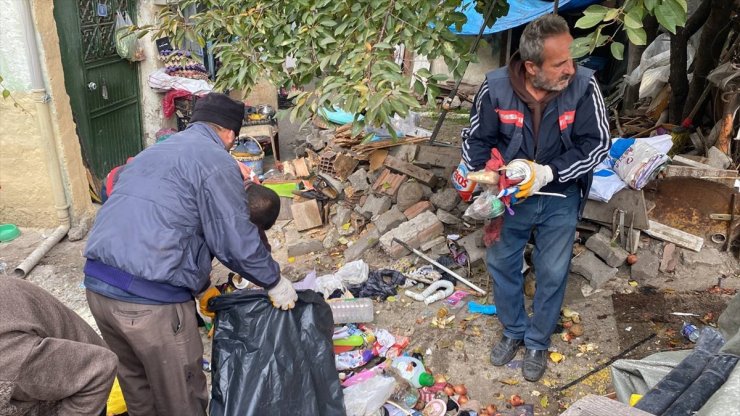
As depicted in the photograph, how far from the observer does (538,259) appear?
353cm

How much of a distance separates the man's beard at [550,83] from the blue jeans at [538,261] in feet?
2.02

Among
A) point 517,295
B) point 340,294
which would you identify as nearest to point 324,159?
point 340,294

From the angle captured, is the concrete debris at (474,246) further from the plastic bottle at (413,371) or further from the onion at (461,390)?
the onion at (461,390)

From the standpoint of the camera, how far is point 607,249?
15.0ft

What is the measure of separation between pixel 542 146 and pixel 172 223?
2.00 meters

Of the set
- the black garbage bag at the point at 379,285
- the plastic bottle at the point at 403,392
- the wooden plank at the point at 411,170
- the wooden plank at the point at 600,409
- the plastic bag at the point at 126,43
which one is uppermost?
the wooden plank at the point at 600,409

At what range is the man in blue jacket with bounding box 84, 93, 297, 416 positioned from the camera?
103 inches

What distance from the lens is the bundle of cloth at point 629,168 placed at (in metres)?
4.57

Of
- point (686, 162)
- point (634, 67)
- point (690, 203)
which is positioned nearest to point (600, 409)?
point (690, 203)

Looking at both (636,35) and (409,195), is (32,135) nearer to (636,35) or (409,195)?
(409,195)

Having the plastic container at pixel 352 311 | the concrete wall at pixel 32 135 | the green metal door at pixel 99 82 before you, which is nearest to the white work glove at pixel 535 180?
the plastic container at pixel 352 311

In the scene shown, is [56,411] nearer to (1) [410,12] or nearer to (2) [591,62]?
(1) [410,12]

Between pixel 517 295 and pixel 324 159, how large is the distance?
3.85 metres

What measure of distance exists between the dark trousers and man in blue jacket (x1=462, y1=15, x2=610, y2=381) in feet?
6.12
